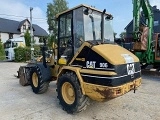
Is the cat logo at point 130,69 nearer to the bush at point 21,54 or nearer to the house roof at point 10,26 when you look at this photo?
the bush at point 21,54

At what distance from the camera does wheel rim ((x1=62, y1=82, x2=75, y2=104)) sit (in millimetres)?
4633

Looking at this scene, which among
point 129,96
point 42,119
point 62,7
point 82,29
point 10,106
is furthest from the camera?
point 62,7

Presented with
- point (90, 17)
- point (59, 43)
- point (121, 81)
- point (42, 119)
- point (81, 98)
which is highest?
point (90, 17)

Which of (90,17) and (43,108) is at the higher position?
(90,17)

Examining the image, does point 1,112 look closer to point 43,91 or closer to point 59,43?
point 43,91

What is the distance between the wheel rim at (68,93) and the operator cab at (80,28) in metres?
0.67

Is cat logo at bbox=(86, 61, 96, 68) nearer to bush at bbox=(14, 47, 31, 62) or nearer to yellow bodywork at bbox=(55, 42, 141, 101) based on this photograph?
yellow bodywork at bbox=(55, 42, 141, 101)

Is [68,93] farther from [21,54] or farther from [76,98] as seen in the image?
[21,54]

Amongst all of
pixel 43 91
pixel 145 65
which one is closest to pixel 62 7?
pixel 145 65

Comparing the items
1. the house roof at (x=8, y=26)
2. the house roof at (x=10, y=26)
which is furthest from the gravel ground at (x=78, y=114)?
the house roof at (x=10, y=26)

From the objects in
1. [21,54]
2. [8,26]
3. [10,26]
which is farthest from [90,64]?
[10,26]

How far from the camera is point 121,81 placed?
12.9 ft

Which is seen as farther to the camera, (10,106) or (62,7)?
(62,7)

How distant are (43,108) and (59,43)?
182cm
